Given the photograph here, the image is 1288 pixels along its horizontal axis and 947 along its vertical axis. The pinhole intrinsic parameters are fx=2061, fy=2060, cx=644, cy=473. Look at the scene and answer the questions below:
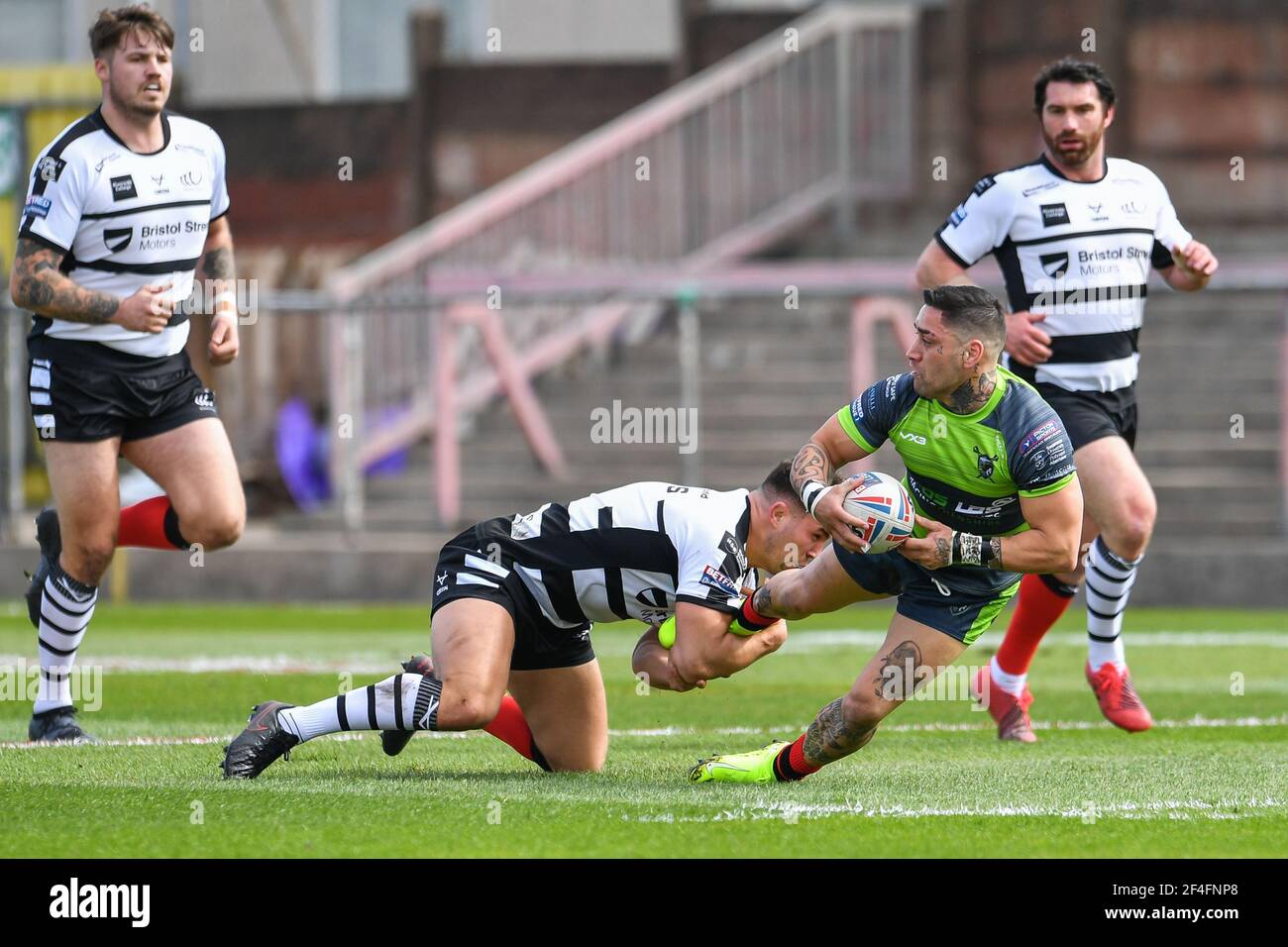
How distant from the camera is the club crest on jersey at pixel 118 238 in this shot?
7.58 metres

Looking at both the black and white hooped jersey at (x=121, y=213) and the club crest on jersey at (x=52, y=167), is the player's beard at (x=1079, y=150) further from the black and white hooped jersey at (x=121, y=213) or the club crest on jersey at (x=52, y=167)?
the club crest on jersey at (x=52, y=167)

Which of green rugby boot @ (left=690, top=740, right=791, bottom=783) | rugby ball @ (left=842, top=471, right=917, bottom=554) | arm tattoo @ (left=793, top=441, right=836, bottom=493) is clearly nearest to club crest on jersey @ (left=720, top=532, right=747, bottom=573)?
arm tattoo @ (left=793, top=441, right=836, bottom=493)

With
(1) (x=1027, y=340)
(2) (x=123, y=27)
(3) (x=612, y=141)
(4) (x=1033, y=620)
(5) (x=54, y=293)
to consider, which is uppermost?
(3) (x=612, y=141)

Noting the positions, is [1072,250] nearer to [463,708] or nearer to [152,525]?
[463,708]

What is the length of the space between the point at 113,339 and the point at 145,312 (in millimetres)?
349

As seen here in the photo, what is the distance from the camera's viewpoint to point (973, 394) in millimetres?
6488

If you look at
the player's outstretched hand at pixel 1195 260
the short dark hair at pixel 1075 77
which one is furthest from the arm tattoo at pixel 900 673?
the short dark hair at pixel 1075 77

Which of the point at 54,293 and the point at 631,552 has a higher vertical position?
the point at 54,293

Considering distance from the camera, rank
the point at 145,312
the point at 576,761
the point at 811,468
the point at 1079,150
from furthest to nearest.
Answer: the point at 1079,150 < the point at 145,312 < the point at 576,761 < the point at 811,468

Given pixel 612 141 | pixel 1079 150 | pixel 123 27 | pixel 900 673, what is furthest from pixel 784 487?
pixel 612 141

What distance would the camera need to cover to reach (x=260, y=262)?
21719mm

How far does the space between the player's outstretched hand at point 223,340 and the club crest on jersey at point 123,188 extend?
57 centimetres

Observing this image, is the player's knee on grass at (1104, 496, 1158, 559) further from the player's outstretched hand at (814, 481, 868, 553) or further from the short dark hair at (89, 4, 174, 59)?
the short dark hair at (89, 4, 174, 59)
